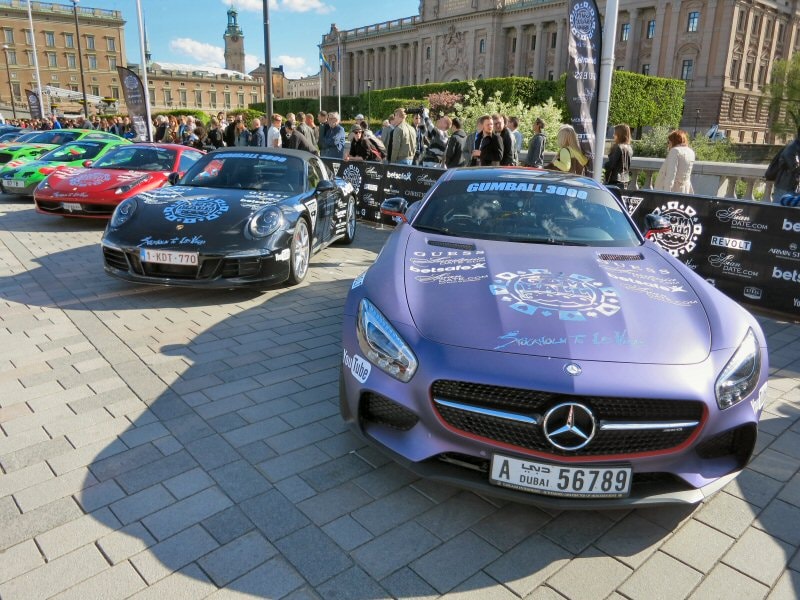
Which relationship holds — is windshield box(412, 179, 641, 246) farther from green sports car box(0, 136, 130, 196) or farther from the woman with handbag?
green sports car box(0, 136, 130, 196)

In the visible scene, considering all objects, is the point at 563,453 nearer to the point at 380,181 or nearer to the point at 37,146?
the point at 380,181

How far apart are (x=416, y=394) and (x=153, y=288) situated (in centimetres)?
452

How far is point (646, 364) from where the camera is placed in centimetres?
242

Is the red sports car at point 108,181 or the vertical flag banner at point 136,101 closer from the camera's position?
the red sports car at point 108,181

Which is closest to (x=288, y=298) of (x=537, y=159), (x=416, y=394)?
(x=416, y=394)

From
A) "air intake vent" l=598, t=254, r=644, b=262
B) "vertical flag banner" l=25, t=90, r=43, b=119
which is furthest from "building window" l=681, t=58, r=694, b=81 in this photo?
"air intake vent" l=598, t=254, r=644, b=262

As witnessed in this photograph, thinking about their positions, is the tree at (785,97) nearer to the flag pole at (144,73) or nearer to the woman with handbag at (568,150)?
the flag pole at (144,73)

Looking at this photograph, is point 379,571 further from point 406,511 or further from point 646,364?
point 646,364

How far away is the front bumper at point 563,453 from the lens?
234 cm

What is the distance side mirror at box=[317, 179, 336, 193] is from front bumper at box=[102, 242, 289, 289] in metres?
1.44

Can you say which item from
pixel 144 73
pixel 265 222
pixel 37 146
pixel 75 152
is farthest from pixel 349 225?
pixel 144 73

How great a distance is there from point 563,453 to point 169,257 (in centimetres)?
419

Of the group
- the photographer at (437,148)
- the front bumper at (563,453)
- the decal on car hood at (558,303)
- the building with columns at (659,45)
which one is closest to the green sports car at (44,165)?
the photographer at (437,148)

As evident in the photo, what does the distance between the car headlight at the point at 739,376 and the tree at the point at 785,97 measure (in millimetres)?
61427
